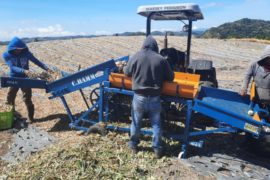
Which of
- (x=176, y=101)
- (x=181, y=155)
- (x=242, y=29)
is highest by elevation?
(x=242, y=29)

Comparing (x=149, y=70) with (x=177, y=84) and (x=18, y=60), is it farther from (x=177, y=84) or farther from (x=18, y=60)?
(x=18, y=60)

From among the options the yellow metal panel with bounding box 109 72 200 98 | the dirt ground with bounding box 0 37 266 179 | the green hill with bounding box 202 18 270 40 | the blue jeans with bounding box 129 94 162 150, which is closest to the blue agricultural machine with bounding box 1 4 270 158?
the yellow metal panel with bounding box 109 72 200 98

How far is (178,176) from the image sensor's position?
5117mm

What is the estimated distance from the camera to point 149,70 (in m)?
5.43

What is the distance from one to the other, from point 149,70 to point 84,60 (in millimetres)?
13020

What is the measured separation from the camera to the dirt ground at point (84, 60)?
7.32 metres

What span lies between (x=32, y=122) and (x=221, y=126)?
399cm

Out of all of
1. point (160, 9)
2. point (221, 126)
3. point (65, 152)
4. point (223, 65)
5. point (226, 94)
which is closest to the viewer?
point (65, 152)

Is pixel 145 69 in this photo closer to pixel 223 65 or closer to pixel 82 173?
pixel 82 173

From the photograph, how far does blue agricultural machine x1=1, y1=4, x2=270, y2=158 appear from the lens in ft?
18.0

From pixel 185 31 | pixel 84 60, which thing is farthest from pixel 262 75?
pixel 84 60

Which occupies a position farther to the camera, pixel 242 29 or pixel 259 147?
pixel 242 29

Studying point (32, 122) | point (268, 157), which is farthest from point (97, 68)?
point (268, 157)

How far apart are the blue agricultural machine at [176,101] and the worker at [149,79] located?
0.35 meters
